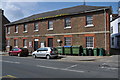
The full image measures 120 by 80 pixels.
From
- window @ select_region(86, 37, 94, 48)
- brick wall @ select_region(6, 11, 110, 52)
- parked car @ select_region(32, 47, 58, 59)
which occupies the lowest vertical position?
parked car @ select_region(32, 47, 58, 59)

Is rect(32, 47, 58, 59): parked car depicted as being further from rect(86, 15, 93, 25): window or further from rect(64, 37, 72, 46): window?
rect(86, 15, 93, 25): window

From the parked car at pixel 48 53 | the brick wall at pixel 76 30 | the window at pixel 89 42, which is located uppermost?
the brick wall at pixel 76 30

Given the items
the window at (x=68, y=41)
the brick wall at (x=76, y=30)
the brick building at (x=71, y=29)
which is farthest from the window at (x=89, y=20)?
the window at (x=68, y=41)

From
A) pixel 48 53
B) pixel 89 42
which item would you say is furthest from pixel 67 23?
pixel 48 53

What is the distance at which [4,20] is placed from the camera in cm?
3878

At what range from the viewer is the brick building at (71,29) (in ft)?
57.3

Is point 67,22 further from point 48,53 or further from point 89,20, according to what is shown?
point 48,53

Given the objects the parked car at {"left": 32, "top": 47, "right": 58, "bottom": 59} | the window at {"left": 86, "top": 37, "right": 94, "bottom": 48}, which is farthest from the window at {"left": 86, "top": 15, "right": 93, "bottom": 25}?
the parked car at {"left": 32, "top": 47, "right": 58, "bottom": 59}

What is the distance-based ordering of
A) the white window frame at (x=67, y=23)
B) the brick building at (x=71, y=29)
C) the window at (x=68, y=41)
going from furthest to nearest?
the white window frame at (x=67, y=23) → the window at (x=68, y=41) → the brick building at (x=71, y=29)

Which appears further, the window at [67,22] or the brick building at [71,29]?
the window at [67,22]

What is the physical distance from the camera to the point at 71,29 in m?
20.0

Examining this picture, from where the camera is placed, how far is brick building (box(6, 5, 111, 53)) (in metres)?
17.5

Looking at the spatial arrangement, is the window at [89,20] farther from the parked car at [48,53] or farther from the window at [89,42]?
the parked car at [48,53]

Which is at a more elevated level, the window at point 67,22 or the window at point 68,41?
the window at point 67,22
